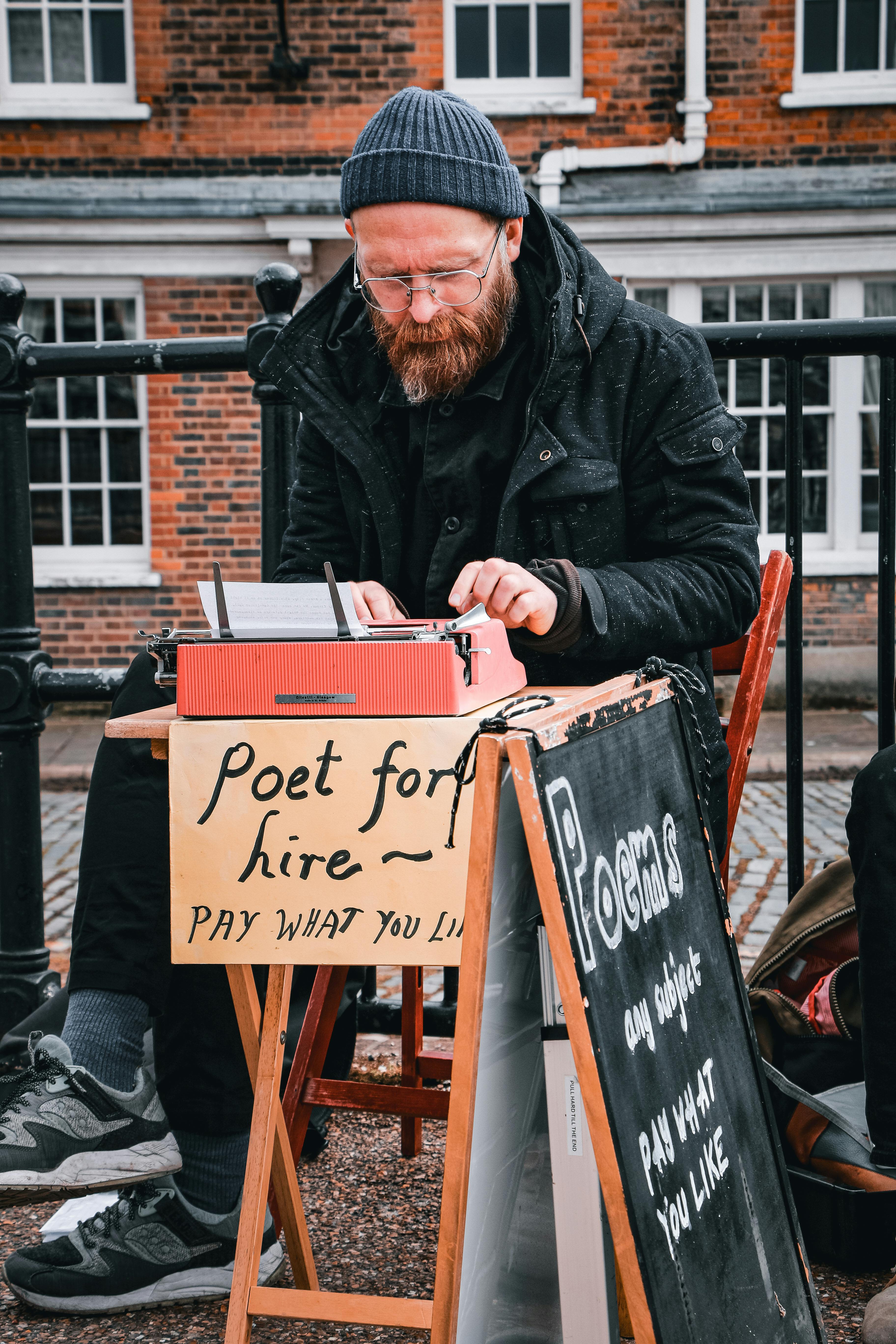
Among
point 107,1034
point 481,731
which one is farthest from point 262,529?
point 481,731

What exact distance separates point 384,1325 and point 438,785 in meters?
0.76

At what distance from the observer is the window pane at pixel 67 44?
8.97 meters

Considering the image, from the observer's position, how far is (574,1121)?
1.48m

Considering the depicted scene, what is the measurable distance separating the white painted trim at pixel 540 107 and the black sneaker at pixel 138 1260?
813 centimetres

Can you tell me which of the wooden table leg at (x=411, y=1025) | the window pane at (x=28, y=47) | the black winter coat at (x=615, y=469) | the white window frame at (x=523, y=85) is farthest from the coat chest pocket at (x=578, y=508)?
the window pane at (x=28, y=47)

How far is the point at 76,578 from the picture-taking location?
899 cm

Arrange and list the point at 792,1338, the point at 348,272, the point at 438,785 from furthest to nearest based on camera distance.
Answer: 1. the point at 348,272
2. the point at 792,1338
3. the point at 438,785

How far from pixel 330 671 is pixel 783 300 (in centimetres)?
853

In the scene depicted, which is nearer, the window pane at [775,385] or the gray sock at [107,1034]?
the gray sock at [107,1034]

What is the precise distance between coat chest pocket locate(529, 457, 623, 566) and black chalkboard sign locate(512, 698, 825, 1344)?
46cm

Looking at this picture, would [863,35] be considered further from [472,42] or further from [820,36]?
[472,42]

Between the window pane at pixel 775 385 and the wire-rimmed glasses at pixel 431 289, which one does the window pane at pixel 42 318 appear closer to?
the window pane at pixel 775 385

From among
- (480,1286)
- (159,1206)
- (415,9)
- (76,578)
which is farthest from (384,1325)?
(415,9)

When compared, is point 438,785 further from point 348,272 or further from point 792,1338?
point 348,272
